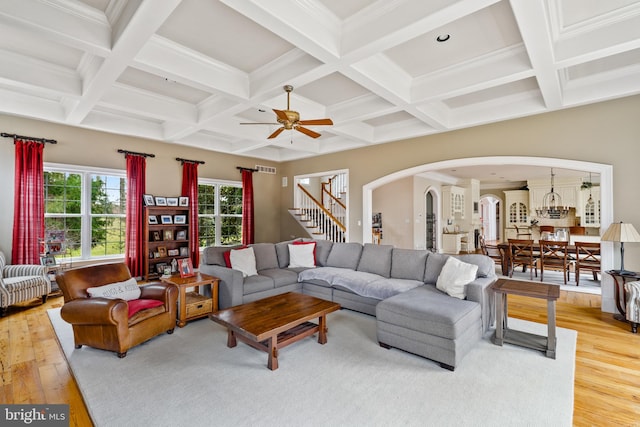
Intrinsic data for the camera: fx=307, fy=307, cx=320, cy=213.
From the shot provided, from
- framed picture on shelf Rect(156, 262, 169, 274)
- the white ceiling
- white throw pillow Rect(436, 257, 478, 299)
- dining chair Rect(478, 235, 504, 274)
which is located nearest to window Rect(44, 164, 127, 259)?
framed picture on shelf Rect(156, 262, 169, 274)

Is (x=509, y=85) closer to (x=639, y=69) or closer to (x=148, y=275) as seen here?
(x=639, y=69)

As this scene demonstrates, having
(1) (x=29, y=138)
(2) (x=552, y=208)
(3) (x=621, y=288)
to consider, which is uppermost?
(1) (x=29, y=138)

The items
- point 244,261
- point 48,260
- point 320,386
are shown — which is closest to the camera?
point 320,386

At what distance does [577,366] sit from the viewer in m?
2.81

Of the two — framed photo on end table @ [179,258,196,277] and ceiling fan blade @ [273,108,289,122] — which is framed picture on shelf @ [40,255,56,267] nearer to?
framed photo on end table @ [179,258,196,277]

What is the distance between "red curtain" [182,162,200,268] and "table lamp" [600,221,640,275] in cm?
725

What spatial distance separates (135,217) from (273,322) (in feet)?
15.7

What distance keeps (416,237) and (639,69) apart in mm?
6014

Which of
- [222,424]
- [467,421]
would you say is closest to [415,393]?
[467,421]

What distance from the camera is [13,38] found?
130 inches

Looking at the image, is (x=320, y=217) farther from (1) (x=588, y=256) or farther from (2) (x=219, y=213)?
(1) (x=588, y=256)

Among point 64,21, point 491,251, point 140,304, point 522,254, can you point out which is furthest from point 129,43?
point 491,251

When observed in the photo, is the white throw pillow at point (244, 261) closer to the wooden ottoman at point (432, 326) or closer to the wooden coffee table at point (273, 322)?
the wooden coffee table at point (273, 322)

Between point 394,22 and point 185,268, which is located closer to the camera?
point 394,22
